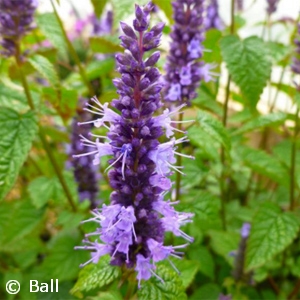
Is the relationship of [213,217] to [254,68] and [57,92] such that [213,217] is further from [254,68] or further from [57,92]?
[57,92]

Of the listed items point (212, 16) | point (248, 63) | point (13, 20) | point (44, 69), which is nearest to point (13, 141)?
point (44, 69)

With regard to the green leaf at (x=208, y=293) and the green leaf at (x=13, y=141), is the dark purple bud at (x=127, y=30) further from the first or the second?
the green leaf at (x=208, y=293)

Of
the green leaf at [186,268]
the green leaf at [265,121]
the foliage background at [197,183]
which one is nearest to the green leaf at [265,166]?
the foliage background at [197,183]

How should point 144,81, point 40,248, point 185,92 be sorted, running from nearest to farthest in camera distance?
point 144,81 → point 185,92 → point 40,248

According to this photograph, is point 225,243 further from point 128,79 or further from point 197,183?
point 128,79

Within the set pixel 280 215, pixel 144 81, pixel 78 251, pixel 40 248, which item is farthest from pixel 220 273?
pixel 144 81
